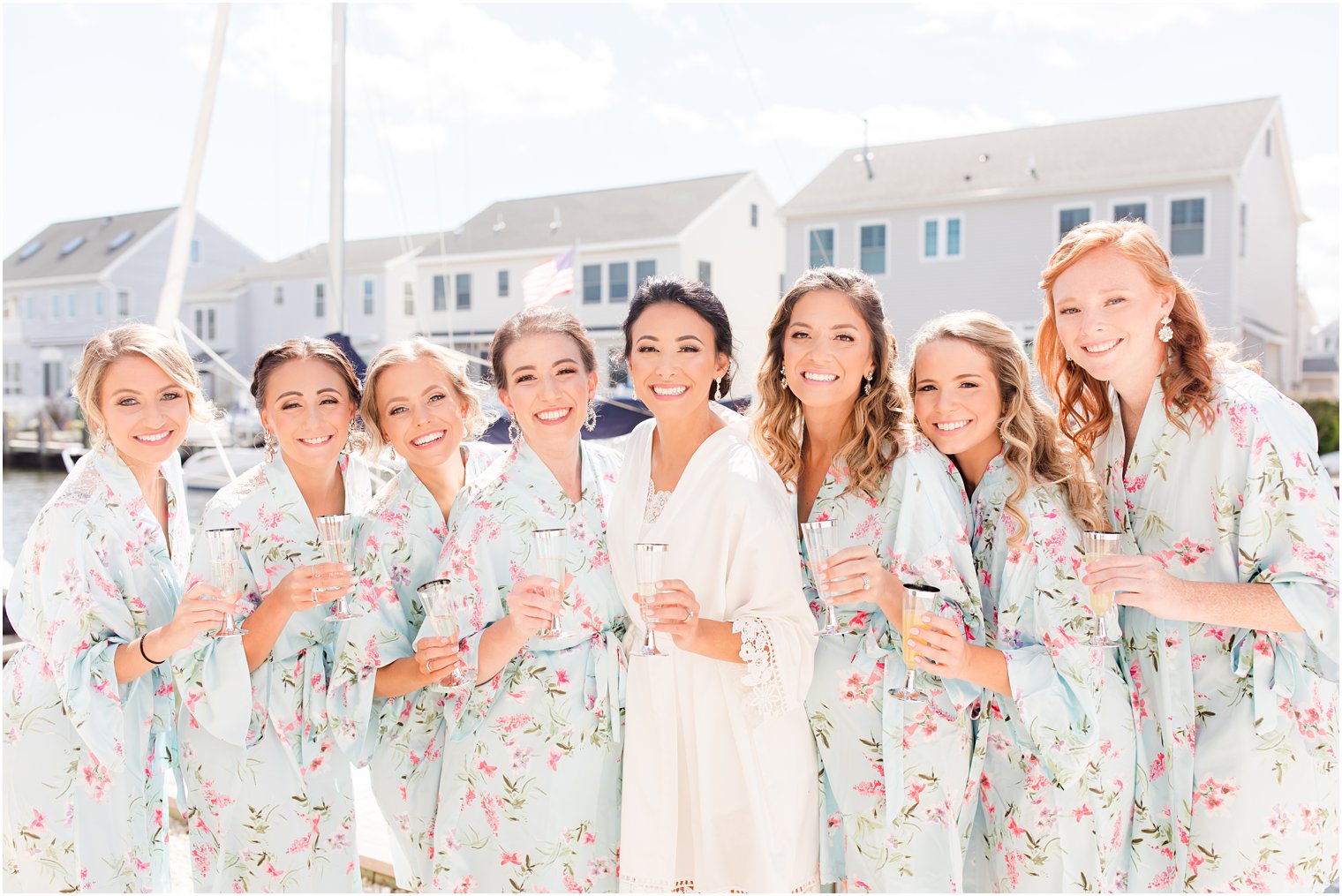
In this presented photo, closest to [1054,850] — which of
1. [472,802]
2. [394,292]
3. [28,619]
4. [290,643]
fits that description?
[472,802]

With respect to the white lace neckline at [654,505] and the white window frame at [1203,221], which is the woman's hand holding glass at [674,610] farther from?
the white window frame at [1203,221]

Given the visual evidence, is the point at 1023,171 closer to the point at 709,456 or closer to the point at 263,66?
the point at 263,66

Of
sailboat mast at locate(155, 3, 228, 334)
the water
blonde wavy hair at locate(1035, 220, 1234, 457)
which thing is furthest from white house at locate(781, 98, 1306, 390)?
blonde wavy hair at locate(1035, 220, 1234, 457)

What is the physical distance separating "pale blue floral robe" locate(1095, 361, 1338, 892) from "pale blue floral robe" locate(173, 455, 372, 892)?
7.96 ft

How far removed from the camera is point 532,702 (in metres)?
2.86

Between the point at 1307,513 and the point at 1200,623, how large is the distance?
405 mm

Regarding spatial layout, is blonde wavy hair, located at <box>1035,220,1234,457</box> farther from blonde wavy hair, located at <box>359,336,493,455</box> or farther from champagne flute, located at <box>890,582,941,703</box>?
blonde wavy hair, located at <box>359,336,493,455</box>

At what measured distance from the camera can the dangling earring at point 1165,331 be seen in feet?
9.29

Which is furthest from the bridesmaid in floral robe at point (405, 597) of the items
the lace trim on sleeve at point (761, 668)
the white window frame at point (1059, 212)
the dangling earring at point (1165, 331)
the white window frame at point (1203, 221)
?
the white window frame at point (1059, 212)

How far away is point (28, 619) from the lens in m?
2.86

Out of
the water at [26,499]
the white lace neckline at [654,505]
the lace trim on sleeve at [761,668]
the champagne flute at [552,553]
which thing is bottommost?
the water at [26,499]

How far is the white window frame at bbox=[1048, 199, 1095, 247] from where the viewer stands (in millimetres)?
20875

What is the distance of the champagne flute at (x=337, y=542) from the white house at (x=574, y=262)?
22643 mm

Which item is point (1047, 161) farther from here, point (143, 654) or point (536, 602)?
point (143, 654)
